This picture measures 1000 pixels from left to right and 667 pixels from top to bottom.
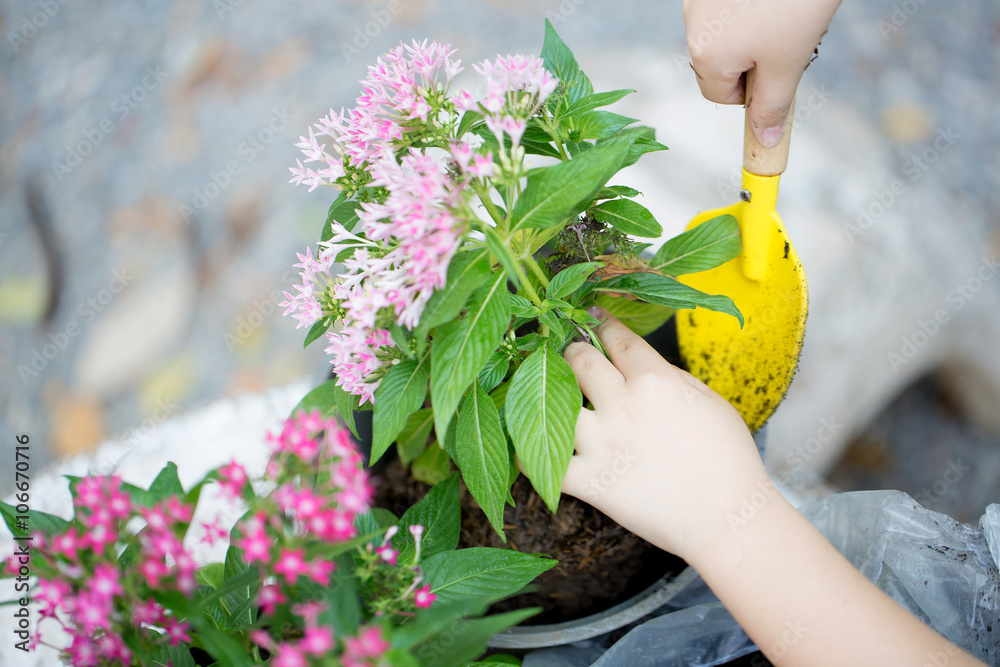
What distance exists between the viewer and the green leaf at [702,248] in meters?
0.83

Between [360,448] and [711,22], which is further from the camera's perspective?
[360,448]

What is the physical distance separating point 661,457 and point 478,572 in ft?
0.66

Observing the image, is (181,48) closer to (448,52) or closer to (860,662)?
Answer: (448,52)

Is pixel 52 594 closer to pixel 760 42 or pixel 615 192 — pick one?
pixel 615 192

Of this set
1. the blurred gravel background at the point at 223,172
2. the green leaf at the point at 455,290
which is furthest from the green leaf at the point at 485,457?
the blurred gravel background at the point at 223,172

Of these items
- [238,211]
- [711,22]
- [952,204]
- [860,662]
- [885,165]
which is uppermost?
[238,211]

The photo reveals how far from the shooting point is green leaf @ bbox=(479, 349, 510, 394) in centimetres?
72

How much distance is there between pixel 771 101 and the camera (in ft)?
2.33

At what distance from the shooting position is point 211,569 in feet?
2.66

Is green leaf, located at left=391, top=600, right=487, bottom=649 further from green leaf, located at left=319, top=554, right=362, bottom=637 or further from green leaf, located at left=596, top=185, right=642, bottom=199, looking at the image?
green leaf, located at left=596, top=185, right=642, bottom=199

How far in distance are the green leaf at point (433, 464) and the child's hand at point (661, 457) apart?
0.25 metres

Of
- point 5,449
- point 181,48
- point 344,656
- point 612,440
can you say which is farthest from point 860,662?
point 181,48

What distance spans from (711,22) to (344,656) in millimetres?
641

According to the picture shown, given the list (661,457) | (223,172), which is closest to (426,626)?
(661,457)
